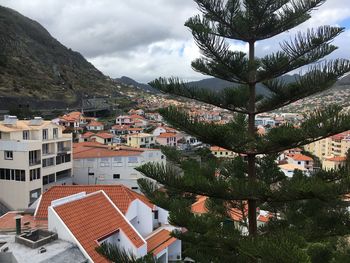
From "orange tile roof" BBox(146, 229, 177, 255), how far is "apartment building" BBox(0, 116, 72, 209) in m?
11.4

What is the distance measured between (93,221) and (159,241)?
3804 mm

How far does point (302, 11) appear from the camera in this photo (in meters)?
6.19

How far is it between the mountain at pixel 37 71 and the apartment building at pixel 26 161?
3701 centimetres

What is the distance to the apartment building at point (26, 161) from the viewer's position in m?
26.8

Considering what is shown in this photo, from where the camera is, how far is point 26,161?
2684 centimetres

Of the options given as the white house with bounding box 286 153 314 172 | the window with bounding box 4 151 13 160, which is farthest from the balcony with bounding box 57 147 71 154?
the white house with bounding box 286 153 314 172

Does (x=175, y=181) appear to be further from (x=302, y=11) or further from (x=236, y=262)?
(x=302, y=11)

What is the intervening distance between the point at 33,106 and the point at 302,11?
68.9 metres

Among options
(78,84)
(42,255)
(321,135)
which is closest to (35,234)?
(42,255)

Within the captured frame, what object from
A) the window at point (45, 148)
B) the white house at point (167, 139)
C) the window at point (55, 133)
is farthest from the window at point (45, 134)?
the white house at point (167, 139)

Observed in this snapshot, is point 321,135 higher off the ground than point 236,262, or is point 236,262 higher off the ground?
point 321,135

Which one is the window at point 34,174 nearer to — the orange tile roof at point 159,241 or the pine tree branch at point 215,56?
the orange tile roof at point 159,241

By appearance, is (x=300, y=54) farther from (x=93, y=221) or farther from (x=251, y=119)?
(x=93, y=221)

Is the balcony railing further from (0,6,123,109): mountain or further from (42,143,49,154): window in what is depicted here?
(0,6,123,109): mountain
